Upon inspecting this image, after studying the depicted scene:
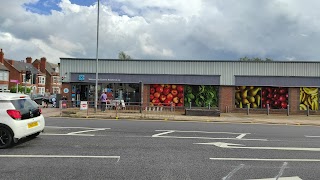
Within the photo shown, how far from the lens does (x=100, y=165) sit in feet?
23.4

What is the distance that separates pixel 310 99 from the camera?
2856 cm

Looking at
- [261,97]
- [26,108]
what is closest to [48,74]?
[261,97]

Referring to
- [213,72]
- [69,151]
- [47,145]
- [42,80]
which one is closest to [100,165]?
[69,151]

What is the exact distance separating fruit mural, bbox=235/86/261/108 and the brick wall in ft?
1.65

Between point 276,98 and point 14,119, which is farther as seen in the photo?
point 276,98

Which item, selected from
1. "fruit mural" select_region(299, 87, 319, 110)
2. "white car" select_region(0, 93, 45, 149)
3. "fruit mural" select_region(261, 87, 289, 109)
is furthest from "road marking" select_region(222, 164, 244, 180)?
"fruit mural" select_region(299, 87, 319, 110)

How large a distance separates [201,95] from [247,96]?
13.3ft

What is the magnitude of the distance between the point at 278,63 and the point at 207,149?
2201cm

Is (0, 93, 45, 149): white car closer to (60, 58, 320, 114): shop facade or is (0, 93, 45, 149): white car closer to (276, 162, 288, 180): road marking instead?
(276, 162, 288, 180): road marking

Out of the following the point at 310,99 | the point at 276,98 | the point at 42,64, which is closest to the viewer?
the point at 310,99

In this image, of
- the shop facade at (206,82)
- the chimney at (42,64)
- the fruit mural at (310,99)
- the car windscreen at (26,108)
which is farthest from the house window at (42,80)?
the car windscreen at (26,108)

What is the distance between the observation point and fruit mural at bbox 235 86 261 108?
28938 millimetres

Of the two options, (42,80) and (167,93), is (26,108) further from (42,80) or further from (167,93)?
(42,80)

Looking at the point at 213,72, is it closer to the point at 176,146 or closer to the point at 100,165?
the point at 176,146
